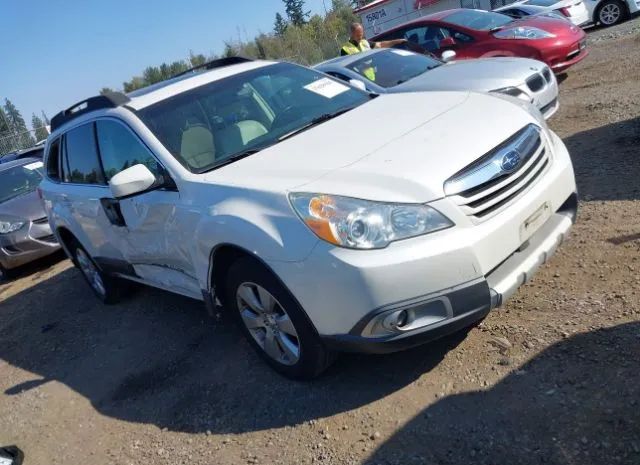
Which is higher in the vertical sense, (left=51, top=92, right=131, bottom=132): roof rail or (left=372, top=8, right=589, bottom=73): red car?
(left=51, top=92, right=131, bottom=132): roof rail

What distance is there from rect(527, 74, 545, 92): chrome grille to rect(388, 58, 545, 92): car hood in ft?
0.17

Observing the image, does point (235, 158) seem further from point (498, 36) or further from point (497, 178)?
point (498, 36)

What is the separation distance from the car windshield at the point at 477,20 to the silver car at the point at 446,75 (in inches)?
98.9

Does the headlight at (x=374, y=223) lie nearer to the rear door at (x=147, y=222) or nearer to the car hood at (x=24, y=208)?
the rear door at (x=147, y=222)

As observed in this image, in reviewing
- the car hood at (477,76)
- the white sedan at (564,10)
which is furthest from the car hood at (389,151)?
the white sedan at (564,10)

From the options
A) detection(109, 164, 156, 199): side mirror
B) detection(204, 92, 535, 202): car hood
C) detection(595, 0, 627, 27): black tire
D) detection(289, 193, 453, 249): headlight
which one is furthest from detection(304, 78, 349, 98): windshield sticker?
detection(595, 0, 627, 27): black tire

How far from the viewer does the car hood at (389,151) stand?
107 inches

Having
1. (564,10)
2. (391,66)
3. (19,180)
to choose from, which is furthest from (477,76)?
(564,10)

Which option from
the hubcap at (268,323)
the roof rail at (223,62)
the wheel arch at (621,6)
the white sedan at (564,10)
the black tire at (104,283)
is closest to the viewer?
the hubcap at (268,323)

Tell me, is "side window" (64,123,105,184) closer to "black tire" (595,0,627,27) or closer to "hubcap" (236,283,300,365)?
"hubcap" (236,283,300,365)

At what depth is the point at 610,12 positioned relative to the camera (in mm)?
15320

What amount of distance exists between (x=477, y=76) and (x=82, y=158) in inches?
172

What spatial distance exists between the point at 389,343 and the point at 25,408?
119 inches

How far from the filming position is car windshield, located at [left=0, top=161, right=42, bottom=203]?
9281mm
